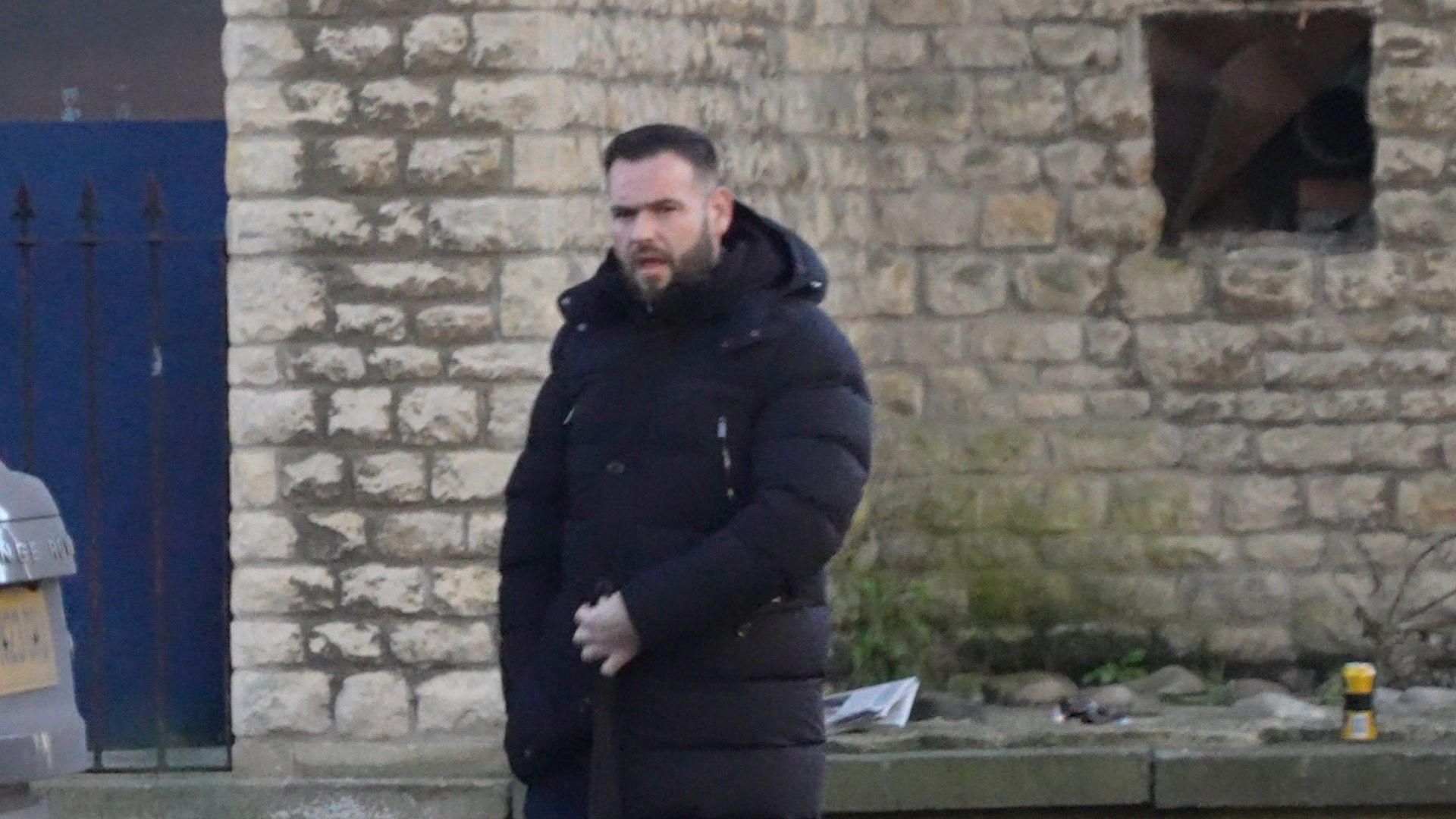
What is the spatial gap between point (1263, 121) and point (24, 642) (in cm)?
500

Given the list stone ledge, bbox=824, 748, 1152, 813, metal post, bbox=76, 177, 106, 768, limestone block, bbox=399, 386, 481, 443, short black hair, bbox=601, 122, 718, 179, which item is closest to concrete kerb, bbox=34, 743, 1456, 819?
stone ledge, bbox=824, 748, 1152, 813

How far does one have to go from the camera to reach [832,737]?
7289 millimetres

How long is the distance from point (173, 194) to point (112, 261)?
26cm

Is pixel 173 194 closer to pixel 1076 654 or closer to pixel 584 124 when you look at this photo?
pixel 584 124

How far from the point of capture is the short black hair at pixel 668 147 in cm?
445

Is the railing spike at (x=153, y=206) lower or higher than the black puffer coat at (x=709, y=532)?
higher

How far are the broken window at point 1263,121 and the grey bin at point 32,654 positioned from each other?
4.60m

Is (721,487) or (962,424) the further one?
(962,424)

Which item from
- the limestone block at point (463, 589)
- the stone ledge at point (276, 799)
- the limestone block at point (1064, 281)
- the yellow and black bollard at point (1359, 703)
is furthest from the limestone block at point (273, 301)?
the yellow and black bollard at point (1359, 703)

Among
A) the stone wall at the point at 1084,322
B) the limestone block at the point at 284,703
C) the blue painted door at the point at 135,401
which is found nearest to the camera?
the limestone block at the point at 284,703

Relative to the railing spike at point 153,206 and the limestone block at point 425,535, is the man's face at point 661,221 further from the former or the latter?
the railing spike at point 153,206

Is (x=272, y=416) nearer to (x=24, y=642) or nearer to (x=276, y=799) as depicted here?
(x=276, y=799)

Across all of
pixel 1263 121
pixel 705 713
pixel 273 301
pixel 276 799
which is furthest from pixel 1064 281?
pixel 705 713

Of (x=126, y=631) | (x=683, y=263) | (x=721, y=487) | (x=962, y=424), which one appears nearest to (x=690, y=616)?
(x=721, y=487)
